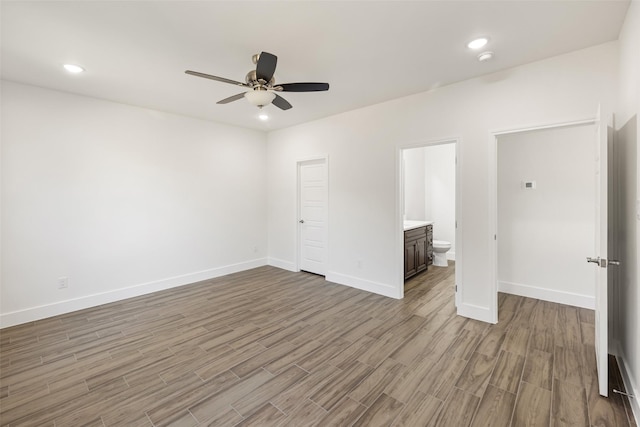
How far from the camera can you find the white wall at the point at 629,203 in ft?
6.06

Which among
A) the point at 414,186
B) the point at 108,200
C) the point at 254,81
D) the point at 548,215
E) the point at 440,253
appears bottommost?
the point at 440,253

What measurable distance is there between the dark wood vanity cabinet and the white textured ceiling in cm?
237

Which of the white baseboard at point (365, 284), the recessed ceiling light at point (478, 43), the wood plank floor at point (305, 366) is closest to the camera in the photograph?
the wood plank floor at point (305, 366)

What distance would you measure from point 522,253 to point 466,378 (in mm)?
2572

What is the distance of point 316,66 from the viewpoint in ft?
9.41

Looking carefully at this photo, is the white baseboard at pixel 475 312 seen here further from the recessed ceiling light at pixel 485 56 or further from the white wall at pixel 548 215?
the recessed ceiling light at pixel 485 56

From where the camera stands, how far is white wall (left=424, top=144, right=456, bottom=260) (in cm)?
639

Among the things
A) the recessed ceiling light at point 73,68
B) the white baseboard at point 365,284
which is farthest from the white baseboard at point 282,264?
the recessed ceiling light at point 73,68

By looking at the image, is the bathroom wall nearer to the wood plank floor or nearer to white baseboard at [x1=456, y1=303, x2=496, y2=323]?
the wood plank floor

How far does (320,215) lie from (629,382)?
404cm

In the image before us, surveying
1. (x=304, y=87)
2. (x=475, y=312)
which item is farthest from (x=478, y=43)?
(x=475, y=312)

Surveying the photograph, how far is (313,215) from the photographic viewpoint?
5.25m

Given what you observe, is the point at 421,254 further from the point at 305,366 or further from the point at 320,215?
the point at 305,366

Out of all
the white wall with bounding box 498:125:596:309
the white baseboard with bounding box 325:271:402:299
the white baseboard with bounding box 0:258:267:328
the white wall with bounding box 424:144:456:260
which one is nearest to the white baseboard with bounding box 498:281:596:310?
the white wall with bounding box 498:125:596:309
